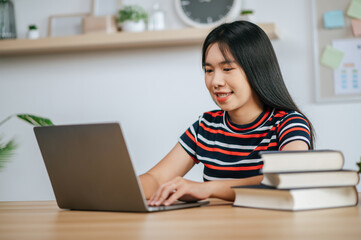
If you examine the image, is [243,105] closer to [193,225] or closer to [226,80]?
[226,80]

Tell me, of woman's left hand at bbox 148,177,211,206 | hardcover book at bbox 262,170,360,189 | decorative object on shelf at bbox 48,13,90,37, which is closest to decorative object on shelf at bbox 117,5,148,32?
decorative object on shelf at bbox 48,13,90,37

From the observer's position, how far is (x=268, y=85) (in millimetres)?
1587

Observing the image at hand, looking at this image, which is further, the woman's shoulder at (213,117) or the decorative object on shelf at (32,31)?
the decorative object on shelf at (32,31)

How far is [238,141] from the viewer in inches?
64.2

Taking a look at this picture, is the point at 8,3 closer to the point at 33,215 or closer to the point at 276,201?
the point at 33,215

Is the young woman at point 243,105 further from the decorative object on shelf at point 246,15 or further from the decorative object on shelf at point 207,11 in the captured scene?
the decorative object on shelf at point 207,11

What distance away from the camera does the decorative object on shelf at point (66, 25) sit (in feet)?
9.82

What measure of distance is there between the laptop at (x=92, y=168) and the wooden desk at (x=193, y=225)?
30mm

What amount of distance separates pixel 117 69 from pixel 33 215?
1929 mm

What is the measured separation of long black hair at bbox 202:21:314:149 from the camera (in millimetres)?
1552

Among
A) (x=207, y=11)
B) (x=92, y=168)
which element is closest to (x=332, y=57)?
(x=207, y=11)

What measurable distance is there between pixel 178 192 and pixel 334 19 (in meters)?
1.90

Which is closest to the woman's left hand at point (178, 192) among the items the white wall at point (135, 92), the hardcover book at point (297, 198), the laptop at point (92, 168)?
the laptop at point (92, 168)

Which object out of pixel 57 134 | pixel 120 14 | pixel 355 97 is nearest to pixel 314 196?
pixel 57 134
